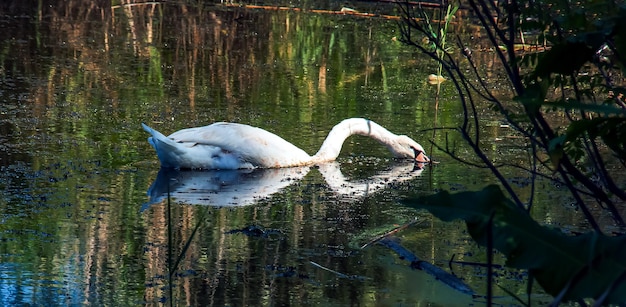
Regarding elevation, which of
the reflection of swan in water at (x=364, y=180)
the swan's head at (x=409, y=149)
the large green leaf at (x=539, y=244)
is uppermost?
the large green leaf at (x=539, y=244)

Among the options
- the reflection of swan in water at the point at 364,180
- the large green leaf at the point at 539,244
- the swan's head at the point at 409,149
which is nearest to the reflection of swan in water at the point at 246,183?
the reflection of swan in water at the point at 364,180

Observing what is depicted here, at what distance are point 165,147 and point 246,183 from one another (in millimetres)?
608

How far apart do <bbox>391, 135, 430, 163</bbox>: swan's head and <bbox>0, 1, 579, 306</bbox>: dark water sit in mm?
106

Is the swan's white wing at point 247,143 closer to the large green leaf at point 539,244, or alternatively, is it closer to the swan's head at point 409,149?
the swan's head at point 409,149

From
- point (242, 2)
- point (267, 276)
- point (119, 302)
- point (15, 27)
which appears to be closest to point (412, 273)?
point (267, 276)

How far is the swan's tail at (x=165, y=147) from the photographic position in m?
7.24

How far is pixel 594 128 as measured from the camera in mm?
2863

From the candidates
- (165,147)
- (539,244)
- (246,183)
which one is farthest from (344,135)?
(539,244)

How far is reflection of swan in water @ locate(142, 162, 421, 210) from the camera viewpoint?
6.75 m

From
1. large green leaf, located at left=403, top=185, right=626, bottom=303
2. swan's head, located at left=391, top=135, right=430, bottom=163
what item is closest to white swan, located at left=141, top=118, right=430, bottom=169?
swan's head, located at left=391, top=135, right=430, bottom=163

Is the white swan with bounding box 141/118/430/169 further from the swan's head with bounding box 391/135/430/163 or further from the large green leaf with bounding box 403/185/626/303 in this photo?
the large green leaf with bounding box 403/185/626/303

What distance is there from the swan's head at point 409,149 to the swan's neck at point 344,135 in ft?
0.18

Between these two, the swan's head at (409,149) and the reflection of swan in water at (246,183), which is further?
the swan's head at (409,149)

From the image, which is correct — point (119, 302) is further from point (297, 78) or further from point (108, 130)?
point (297, 78)
